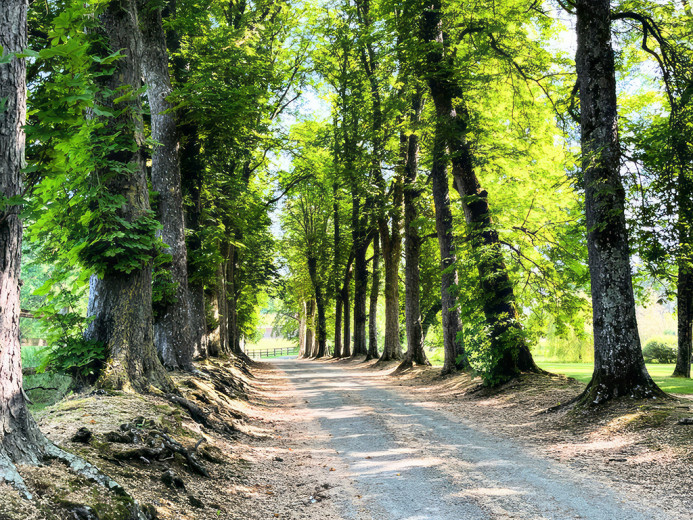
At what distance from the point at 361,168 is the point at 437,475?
50.1 feet

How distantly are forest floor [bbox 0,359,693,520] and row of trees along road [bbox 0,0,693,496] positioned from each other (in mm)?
781

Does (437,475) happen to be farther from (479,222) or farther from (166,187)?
(166,187)

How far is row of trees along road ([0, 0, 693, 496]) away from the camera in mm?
4082

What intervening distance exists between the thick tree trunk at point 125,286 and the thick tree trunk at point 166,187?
2.44m

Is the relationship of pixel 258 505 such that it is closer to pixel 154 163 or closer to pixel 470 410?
pixel 470 410

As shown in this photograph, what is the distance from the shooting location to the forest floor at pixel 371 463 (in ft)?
14.5

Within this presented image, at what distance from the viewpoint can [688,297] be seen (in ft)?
47.6

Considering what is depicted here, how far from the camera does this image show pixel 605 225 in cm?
818

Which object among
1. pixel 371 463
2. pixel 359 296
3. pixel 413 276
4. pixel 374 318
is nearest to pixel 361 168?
pixel 413 276

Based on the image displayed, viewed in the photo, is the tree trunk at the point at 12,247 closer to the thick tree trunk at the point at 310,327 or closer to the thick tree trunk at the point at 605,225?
the thick tree trunk at the point at 605,225

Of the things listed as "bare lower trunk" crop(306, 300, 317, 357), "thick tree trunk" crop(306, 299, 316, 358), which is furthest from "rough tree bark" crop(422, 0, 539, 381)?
"bare lower trunk" crop(306, 300, 317, 357)

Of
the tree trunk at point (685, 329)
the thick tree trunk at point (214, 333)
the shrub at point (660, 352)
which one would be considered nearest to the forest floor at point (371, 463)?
the thick tree trunk at point (214, 333)

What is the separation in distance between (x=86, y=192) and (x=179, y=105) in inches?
183

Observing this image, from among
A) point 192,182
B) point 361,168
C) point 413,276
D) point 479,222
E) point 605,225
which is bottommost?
point 413,276
